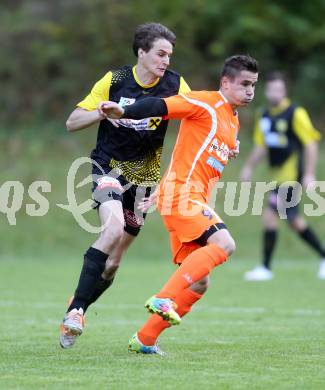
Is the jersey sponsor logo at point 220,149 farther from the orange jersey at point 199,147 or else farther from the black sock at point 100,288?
the black sock at point 100,288

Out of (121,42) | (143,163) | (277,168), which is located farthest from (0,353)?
(121,42)

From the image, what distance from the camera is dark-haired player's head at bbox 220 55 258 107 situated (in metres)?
5.79

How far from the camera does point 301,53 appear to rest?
22.2 meters

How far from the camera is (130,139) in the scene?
21.1 ft

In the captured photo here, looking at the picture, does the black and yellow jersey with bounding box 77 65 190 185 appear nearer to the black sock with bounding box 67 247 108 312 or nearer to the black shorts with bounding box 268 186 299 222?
the black sock with bounding box 67 247 108 312

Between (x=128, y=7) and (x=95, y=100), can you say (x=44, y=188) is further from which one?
(x=95, y=100)

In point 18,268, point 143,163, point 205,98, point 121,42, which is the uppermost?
point 121,42

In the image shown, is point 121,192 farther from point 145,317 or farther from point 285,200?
point 285,200

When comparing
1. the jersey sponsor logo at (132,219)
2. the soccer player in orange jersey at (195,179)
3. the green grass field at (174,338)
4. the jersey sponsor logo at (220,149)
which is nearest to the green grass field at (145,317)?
the green grass field at (174,338)

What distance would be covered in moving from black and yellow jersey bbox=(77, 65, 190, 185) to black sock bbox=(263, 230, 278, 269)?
540cm

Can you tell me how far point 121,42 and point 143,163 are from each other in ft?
51.4

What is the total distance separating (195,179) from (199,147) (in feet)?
0.65

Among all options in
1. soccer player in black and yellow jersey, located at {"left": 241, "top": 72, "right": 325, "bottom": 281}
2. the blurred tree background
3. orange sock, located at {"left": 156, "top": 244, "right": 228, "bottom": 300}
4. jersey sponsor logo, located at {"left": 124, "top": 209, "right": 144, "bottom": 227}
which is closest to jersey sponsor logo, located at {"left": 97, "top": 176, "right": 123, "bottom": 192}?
jersey sponsor logo, located at {"left": 124, "top": 209, "right": 144, "bottom": 227}

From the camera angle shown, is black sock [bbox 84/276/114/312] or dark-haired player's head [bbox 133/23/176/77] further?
black sock [bbox 84/276/114/312]
